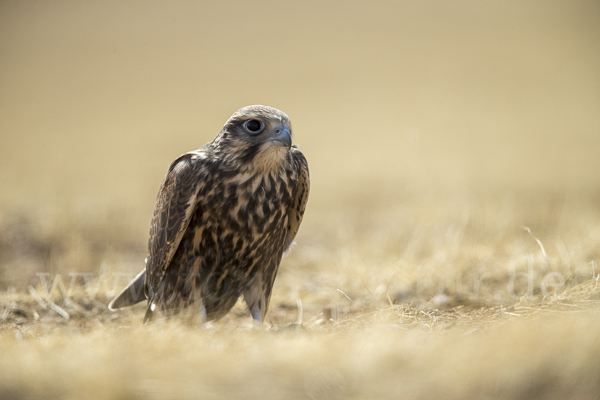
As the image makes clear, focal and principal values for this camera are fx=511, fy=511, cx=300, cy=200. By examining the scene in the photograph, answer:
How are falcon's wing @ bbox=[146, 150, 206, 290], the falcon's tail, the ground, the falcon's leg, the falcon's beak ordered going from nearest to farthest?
1. the ground
2. the falcon's beak
3. falcon's wing @ bbox=[146, 150, 206, 290]
4. the falcon's leg
5. the falcon's tail

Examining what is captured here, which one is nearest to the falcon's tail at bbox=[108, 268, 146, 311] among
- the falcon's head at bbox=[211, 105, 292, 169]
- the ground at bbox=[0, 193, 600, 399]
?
the ground at bbox=[0, 193, 600, 399]

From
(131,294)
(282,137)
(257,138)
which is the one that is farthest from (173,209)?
(131,294)

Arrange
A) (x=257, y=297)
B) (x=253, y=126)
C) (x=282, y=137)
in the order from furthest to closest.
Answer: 1. (x=257, y=297)
2. (x=253, y=126)
3. (x=282, y=137)

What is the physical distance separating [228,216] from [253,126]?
0.59 m

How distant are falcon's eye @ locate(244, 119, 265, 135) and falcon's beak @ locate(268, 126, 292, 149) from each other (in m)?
0.11

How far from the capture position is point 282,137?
3104 mm

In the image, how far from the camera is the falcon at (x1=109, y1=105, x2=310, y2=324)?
3188mm

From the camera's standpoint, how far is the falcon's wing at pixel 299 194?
3.53m

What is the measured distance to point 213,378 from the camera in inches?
66.5

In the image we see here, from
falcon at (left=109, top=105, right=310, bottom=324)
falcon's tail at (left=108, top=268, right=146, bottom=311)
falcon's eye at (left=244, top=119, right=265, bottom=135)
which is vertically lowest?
falcon's tail at (left=108, top=268, right=146, bottom=311)

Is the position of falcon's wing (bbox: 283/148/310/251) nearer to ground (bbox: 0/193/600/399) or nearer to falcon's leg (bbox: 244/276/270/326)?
falcon's leg (bbox: 244/276/270/326)

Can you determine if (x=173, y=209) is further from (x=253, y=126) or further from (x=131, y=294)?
(x=131, y=294)

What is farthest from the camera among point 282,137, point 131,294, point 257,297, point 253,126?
point 131,294

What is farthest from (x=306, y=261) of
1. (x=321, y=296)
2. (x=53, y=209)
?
(x=53, y=209)
